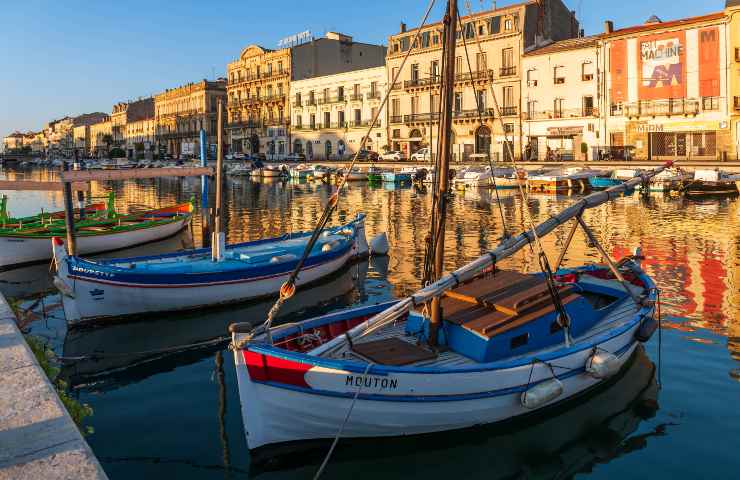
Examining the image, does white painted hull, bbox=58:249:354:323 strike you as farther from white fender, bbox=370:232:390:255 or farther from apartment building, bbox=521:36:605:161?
apartment building, bbox=521:36:605:161

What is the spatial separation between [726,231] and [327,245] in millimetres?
17032

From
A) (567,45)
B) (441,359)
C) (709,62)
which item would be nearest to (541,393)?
(441,359)

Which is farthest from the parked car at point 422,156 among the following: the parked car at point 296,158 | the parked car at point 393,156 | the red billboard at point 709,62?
the red billboard at point 709,62

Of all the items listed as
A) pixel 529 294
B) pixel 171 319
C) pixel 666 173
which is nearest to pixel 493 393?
pixel 529 294

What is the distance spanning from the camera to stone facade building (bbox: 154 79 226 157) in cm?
10519

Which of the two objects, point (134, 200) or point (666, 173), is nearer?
point (666, 173)

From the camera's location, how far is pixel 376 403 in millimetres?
7613

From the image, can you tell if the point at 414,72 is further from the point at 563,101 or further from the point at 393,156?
the point at 563,101

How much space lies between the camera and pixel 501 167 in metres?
54.9

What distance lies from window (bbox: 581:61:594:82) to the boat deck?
48377 millimetres

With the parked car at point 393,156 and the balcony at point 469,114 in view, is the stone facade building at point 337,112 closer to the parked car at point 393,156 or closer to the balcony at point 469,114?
the parked car at point 393,156

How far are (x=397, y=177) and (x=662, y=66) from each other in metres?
23.1

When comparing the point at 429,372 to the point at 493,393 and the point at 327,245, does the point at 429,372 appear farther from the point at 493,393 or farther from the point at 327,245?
the point at 327,245

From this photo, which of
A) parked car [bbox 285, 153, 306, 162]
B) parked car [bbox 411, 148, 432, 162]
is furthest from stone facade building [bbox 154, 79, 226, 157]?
parked car [bbox 411, 148, 432, 162]
